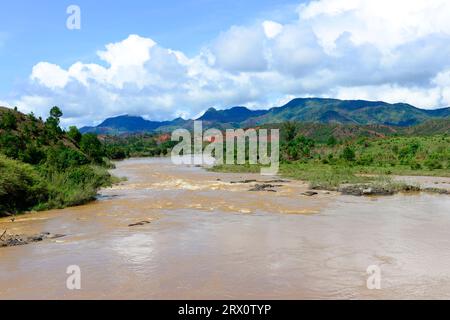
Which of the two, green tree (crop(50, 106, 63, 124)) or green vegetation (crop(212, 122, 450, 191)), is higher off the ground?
green tree (crop(50, 106, 63, 124))

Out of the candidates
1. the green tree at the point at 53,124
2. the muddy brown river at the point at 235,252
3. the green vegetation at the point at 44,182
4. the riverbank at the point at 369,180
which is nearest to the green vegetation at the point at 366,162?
the riverbank at the point at 369,180

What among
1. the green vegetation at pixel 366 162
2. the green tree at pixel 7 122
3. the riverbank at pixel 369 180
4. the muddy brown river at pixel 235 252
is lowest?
the muddy brown river at pixel 235 252

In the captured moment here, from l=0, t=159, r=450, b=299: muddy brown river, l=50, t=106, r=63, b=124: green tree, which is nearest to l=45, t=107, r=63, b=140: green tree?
l=50, t=106, r=63, b=124: green tree

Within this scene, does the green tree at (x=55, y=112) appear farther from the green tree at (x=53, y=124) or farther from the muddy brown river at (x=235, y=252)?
the muddy brown river at (x=235, y=252)

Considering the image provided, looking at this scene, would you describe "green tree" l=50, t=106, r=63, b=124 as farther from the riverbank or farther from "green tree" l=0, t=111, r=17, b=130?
the riverbank

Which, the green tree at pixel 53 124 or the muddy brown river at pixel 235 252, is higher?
the green tree at pixel 53 124

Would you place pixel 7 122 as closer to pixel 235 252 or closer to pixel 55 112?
pixel 55 112

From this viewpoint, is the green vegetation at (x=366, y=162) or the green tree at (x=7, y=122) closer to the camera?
the green vegetation at (x=366, y=162)

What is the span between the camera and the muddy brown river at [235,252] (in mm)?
8734

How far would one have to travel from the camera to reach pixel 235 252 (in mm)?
11570

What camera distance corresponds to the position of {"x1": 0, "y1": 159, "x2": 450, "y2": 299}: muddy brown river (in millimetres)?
8734
